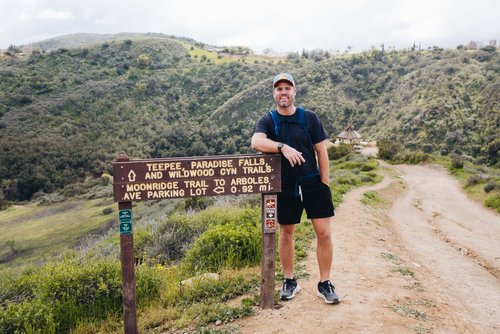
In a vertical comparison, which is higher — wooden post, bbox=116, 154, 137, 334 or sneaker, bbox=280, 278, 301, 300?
wooden post, bbox=116, 154, 137, 334

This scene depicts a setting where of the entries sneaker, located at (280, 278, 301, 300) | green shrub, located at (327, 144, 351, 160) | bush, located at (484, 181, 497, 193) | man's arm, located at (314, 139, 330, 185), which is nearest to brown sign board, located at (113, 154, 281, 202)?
man's arm, located at (314, 139, 330, 185)

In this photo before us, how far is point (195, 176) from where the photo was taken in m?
3.88

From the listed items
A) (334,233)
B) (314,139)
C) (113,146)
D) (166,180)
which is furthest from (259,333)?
(113,146)

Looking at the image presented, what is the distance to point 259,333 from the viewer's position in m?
3.79

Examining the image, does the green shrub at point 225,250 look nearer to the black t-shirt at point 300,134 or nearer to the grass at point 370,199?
the black t-shirt at point 300,134

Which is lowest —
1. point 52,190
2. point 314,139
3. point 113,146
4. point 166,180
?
point 52,190

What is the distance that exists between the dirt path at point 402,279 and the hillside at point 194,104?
99.7ft

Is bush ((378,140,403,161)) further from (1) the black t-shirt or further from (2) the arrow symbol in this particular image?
(2) the arrow symbol

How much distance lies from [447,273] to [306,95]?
61390 millimetres

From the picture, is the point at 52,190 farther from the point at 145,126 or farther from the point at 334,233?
the point at 334,233

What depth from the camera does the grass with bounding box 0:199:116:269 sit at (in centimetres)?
2617

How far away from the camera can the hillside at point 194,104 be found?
4562cm

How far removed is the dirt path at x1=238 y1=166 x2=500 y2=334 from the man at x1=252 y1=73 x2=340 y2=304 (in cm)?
80

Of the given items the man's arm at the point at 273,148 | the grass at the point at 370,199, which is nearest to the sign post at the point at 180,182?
the man's arm at the point at 273,148
